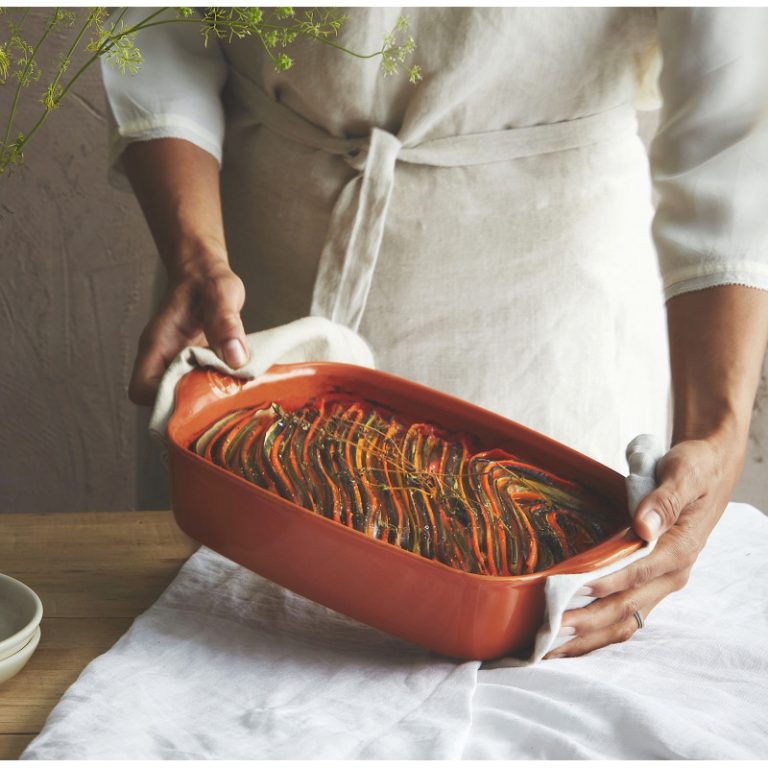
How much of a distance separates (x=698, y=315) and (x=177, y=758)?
21.1 inches

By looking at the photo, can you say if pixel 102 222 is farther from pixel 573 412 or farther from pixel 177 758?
pixel 177 758

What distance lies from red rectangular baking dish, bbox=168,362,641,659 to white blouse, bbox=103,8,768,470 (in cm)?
29

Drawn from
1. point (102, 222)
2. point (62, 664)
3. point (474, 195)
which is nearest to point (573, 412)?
point (474, 195)

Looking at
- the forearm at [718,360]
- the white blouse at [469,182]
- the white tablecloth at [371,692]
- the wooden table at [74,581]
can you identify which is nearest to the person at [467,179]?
the white blouse at [469,182]

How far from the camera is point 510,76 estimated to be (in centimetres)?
95

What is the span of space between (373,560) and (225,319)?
280 millimetres

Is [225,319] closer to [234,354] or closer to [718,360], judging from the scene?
[234,354]

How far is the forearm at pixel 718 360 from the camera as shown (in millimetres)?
748

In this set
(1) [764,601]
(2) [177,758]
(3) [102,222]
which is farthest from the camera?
(3) [102,222]

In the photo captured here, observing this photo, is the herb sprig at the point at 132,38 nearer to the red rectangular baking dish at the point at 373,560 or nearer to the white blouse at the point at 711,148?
the white blouse at the point at 711,148

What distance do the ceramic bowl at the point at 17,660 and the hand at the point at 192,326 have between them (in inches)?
8.5

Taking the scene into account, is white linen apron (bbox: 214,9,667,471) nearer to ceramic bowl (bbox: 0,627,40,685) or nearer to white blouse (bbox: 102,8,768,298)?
white blouse (bbox: 102,8,768,298)

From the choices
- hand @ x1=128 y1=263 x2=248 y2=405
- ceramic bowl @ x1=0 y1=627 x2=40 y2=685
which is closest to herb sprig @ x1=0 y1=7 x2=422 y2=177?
hand @ x1=128 y1=263 x2=248 y2=405

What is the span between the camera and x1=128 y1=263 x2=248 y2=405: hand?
0.74 m
